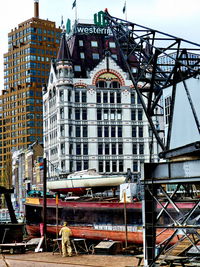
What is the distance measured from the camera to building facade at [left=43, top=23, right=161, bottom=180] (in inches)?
3725

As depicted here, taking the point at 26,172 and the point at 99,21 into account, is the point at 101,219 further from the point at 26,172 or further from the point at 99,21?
the point at 26,172

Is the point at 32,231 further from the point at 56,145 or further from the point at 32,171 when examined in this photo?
the point at 32,171

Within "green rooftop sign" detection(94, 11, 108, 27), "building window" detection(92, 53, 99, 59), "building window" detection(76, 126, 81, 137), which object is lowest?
"building window" detection(76, 126, 81, 137)

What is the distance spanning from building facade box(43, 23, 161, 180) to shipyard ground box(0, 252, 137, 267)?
192 feet

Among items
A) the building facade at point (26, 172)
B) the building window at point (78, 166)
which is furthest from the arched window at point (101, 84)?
the building facade at point (26, 172)

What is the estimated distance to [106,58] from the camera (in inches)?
3875

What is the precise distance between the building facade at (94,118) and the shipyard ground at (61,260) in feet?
192

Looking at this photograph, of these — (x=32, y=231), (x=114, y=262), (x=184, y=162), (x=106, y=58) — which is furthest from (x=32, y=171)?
(x=184, y=162)

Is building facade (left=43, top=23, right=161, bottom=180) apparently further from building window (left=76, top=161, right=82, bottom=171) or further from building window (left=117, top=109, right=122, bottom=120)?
building window (left=76, top=161, right=82, bottom=171)

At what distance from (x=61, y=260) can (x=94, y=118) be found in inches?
2543

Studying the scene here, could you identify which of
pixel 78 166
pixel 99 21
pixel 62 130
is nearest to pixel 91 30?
pixel 99 21

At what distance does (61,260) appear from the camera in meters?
32.2

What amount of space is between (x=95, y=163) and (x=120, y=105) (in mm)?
11500

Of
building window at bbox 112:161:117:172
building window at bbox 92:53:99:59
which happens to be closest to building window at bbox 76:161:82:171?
building window at bbox 112:161:117:172
